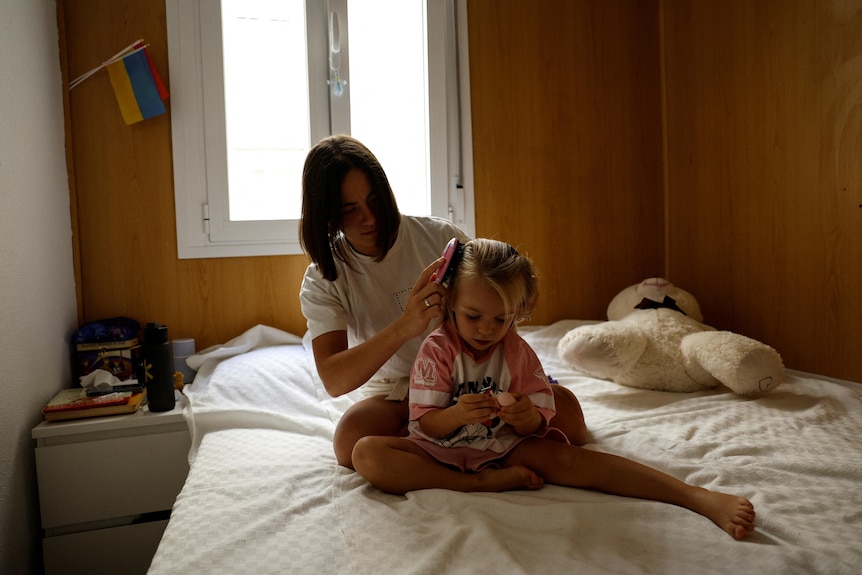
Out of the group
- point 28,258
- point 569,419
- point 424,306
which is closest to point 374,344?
point 424,306

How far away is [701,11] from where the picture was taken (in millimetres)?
2318

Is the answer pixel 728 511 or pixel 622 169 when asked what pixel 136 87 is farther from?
pixel 728 511

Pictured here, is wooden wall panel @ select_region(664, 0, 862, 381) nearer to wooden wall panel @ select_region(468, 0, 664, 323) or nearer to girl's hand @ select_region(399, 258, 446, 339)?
wooden wall panel @ select_region(468, 0, 664, 323)

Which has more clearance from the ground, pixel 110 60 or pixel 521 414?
pixel 110 60

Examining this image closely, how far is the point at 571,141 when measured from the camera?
8.16ft

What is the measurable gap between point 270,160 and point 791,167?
1.75m

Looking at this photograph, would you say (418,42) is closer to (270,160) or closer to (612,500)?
(270,160)

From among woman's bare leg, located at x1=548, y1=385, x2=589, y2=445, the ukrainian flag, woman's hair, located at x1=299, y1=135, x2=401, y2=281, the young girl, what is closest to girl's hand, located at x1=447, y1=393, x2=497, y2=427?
the young girl

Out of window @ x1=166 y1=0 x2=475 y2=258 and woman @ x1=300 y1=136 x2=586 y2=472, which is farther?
window @ x1=166 y1=0 x2=475 y2=258

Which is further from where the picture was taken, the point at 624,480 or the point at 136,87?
the point at 136,87

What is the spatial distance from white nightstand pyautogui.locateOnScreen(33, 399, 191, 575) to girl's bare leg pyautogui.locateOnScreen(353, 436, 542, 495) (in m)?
0.78

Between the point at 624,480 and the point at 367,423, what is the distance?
1.64ft

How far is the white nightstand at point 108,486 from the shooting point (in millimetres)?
1515

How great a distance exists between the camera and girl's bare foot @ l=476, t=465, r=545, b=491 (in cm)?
103
